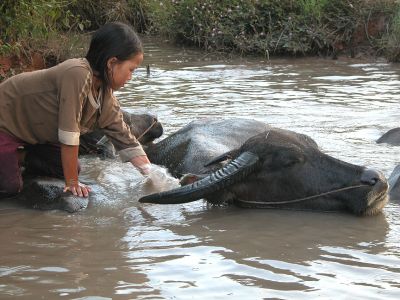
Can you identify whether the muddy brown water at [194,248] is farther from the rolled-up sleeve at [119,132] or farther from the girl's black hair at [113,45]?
the girl's black hair at [113,45]

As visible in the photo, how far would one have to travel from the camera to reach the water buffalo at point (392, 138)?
6170 mm

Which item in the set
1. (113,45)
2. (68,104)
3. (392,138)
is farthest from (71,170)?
(392,138)

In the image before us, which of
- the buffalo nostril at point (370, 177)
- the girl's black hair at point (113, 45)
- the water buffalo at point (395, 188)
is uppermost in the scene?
the girl's black hair at point (113, 45)

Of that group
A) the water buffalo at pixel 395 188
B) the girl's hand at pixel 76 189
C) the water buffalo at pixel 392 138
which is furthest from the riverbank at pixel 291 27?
the girl's hand at pixel 76 189

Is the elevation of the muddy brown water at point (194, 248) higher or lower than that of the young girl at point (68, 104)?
lower

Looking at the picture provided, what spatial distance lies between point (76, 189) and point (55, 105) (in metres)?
0.51

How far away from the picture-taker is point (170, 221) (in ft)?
14.0

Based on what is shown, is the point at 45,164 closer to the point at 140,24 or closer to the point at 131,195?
the point at 131,195

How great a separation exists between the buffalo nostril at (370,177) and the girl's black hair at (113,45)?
1.46 meters

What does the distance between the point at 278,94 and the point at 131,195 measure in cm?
448

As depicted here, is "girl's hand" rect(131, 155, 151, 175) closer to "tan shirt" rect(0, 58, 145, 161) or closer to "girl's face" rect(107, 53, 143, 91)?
"tan shirt" rect(0, 58, 145, 161)

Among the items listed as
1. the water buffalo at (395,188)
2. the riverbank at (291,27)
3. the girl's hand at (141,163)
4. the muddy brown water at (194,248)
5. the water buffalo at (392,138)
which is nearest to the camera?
the muddy brown water at (194,248)

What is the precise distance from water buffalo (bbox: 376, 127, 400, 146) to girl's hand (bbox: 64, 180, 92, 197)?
277 centimetres

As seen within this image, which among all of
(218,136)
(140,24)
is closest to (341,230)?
(218,136)
